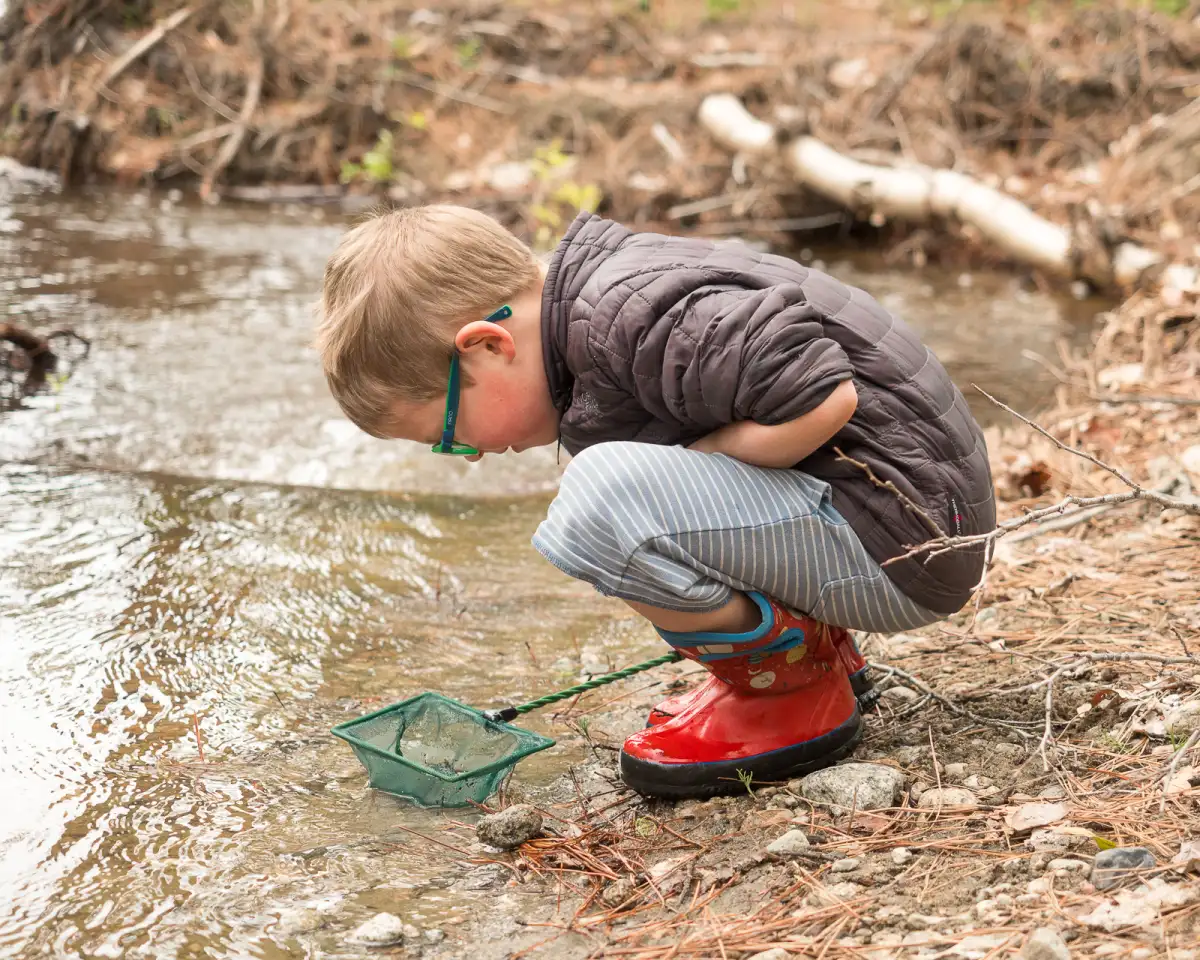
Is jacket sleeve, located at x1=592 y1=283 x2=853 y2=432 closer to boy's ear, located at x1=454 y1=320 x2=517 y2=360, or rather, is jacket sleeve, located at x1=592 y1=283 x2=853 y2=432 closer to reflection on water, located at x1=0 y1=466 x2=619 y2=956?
boy's ear, located at x1=454 y1=320 x2=517 y2=360

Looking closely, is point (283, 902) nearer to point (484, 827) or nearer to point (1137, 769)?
point (484, 827)

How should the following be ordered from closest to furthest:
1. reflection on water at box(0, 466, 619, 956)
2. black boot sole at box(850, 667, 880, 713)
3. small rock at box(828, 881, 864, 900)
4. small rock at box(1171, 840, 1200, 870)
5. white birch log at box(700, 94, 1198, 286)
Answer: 1. small rock at box(1171, 840, 1200, 870)
2. small rock at box(828, 881, 864, 900)
3. reflection on water at box(0, 466, 619, 956)
4. black boot sole at box(850, 667, 880, 713)
5. white birch log at box(700, 94, 1198, 286)

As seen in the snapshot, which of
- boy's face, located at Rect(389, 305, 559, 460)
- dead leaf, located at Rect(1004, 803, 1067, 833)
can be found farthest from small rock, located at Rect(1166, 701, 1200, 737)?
boy's face, located at Rect(389, 305, 559, 460)

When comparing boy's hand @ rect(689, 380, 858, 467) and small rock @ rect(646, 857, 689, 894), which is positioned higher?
boy's hand @ rect(689, 380, 858, 467)

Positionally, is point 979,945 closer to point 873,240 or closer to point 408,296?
point 408,296

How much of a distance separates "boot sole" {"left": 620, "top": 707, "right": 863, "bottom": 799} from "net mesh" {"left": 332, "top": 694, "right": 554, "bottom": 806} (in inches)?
6.4

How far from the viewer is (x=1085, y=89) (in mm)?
6941

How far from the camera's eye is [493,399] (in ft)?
6.31

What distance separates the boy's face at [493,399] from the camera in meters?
1.89

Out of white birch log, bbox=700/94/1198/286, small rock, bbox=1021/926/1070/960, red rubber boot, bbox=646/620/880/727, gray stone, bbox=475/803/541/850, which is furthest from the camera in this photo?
white birch log, bbox=700/94/1198/286

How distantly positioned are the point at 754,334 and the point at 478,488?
1.93m

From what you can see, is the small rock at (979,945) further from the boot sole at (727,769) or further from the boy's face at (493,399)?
the boy's face at (493,399)

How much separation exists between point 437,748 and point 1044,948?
1.09m

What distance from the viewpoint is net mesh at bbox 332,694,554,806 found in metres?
1.86
